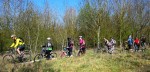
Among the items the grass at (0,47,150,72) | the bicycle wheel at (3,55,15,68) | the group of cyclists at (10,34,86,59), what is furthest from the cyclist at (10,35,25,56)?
the grass at (0,47,150,72)

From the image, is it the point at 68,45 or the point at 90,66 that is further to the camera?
the point at 68,45

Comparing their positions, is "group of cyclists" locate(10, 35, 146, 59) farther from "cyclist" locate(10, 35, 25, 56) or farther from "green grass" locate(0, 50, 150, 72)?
"green grass" locate(0, 50, 150, 72)

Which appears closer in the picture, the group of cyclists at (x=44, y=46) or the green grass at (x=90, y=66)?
the green grass at (x=90, y=66)

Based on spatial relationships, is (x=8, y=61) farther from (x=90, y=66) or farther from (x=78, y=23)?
(x=78, y=23)

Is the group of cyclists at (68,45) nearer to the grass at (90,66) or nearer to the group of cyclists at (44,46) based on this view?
the group of cyclists at (44,46)

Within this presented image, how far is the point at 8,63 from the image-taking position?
19188 millimetres

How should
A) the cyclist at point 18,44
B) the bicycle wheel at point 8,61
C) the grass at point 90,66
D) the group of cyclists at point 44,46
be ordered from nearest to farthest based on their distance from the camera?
the grass at point 90,66 → the bicycle wheel at point 8,61 → the cyclist at point 18,44 → the group of cyclists at point 44,46

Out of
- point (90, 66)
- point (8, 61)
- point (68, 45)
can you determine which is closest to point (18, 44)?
point (8, 61)

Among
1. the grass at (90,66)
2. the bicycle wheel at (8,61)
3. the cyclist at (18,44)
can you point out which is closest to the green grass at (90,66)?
the grass at (90,66)

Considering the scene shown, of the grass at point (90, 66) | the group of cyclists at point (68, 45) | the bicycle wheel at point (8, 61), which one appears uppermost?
the group of cyclists at point (68, 45)

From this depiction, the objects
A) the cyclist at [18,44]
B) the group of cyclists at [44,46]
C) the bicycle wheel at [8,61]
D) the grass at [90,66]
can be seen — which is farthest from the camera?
the group of cyclists at [44,46]

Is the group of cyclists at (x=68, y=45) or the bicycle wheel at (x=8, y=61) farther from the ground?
the group of cyclists at (x=68, y=45)

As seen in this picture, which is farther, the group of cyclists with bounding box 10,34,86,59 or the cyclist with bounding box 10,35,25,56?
the group of cyclists with bounding box 10,34,86,59

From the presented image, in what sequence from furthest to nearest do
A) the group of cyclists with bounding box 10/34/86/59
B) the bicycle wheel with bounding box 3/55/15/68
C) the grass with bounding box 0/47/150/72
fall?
the group of cyclists with bounding box 10/34/86/59 < the bicycle wheel with bounding box 3/55/15/68 < the grass with bounding box 0/47/150/72
